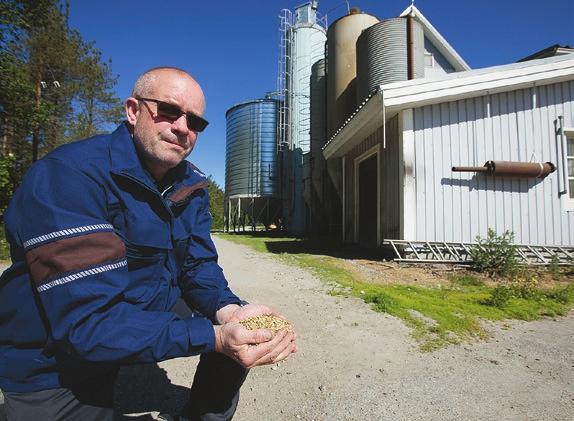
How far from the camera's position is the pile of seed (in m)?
1.38

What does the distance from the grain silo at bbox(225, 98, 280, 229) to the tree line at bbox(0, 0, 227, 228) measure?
871 cm

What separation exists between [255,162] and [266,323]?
23.7 m

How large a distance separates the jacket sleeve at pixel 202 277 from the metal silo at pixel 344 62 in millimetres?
12667

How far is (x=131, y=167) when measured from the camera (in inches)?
54.2

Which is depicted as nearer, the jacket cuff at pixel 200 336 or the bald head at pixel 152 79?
the jacket cuff at pixel 200 336

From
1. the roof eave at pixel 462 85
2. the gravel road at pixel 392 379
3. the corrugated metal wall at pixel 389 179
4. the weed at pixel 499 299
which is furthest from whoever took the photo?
the corrugated metal wall at pixel 389 179

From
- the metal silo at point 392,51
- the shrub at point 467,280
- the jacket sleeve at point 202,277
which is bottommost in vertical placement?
the shrub at point 467,280

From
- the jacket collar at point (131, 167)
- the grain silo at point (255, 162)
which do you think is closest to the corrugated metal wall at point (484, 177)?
the jacket collar at point (131, 167)

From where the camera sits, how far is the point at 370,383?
7.85 ft

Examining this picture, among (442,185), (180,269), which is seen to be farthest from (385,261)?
(180,269)

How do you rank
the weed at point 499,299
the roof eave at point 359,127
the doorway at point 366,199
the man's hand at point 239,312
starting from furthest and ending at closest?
the doorway at point 366,199 → the roof eave at point 359,127 → the weed at point 499,299 → the man's hand at point 239,312

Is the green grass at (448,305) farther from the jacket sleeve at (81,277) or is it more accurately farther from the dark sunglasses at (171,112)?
the dark sunglasses at (171,112)

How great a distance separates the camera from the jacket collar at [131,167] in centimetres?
136

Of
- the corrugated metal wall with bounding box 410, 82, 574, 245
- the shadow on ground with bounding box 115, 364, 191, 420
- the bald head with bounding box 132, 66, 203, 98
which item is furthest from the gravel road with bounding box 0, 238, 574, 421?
the corrugated metal wall with bounding box 410, 82, 574, 245
